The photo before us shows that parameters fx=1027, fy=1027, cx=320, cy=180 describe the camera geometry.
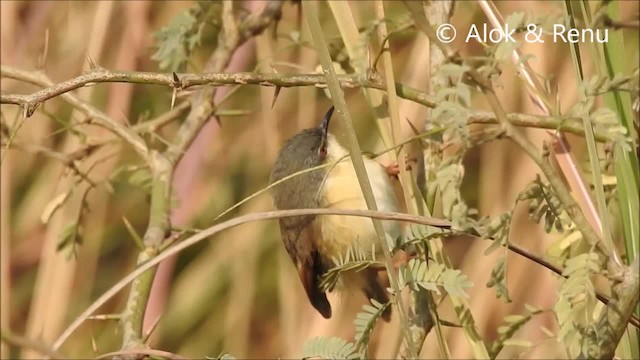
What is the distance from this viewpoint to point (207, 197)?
2.80 m

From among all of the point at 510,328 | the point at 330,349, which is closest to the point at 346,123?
the point at 330,349

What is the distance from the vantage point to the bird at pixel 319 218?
6.41ft

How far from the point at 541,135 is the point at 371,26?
2.28 feet

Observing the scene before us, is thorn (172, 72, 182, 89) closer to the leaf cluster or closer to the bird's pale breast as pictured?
the leaf cluster

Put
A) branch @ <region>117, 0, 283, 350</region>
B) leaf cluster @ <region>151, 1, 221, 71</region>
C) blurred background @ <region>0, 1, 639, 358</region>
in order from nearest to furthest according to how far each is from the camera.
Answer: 1. branch @ <region>117, 0, 283, 350</region>
2. leaf cluster @ <region>151, 1, 221, 71</region>
3. blurred background @ <region>0, 1, 639, 358</region>

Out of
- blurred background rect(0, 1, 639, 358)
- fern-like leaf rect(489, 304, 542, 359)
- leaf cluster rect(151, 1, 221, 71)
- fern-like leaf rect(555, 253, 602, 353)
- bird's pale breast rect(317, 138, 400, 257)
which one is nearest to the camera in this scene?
fern-like leaf rect(555, 253, 602, 353)

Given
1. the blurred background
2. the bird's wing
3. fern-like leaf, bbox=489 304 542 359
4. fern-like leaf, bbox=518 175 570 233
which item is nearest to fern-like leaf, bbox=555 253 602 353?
fern-like leaf, bbox=518 175 570 233

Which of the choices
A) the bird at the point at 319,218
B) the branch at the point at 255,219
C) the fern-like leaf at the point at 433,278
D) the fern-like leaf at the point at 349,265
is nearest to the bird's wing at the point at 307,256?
the bird at the point at 319,218

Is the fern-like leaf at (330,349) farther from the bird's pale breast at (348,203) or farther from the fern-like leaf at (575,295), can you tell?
the bird's pale breast at (348,203)

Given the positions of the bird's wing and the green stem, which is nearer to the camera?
the green stem

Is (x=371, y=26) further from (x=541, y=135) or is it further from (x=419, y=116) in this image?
(x=419, y=116)

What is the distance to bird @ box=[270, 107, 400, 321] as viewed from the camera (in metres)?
1.96

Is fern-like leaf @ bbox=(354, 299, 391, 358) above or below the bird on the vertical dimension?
below

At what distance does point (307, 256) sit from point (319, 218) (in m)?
0.08
